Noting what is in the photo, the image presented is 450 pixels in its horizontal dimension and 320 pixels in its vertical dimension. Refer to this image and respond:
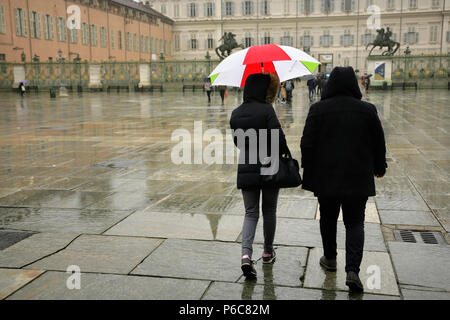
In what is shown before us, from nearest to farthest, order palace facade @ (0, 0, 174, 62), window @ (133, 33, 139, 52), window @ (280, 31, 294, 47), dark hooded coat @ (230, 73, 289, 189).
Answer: dark hooded coat @ (230, 73, 289, 189) → palace facade @ (0, 0, 174, 62) → window @ (133, 33, 139, 52) → window @ (280, 31, 294, 47)

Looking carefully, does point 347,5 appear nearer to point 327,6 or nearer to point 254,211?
point 327,6

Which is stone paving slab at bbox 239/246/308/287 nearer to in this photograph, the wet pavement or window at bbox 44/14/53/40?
the wet pavement

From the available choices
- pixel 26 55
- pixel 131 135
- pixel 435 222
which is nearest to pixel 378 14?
pixel 26 55

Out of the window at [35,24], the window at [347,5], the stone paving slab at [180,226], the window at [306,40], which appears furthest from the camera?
the window at [306,40]

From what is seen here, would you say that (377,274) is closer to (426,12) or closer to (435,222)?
(435,222)

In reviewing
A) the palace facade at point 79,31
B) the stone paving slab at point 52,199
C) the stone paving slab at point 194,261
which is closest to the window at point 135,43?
the palace facade at point 79,31

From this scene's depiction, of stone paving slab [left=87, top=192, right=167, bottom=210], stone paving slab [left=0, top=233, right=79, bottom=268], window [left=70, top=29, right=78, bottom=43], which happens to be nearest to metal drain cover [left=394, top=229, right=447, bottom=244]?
stone paving slab [left=87, top=192, right=167, bottom=210]

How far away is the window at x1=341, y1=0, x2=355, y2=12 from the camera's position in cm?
6091

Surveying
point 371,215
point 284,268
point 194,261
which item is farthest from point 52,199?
point 371,215

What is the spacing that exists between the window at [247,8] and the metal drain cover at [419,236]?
207 ft

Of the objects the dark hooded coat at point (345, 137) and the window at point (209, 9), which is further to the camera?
the window at point (209, 9)

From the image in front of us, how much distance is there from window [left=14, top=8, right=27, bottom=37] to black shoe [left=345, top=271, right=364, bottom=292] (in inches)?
1481

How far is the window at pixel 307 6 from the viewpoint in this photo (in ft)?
204

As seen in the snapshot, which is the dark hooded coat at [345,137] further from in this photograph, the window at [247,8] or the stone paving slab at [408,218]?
the window at [247,8]
